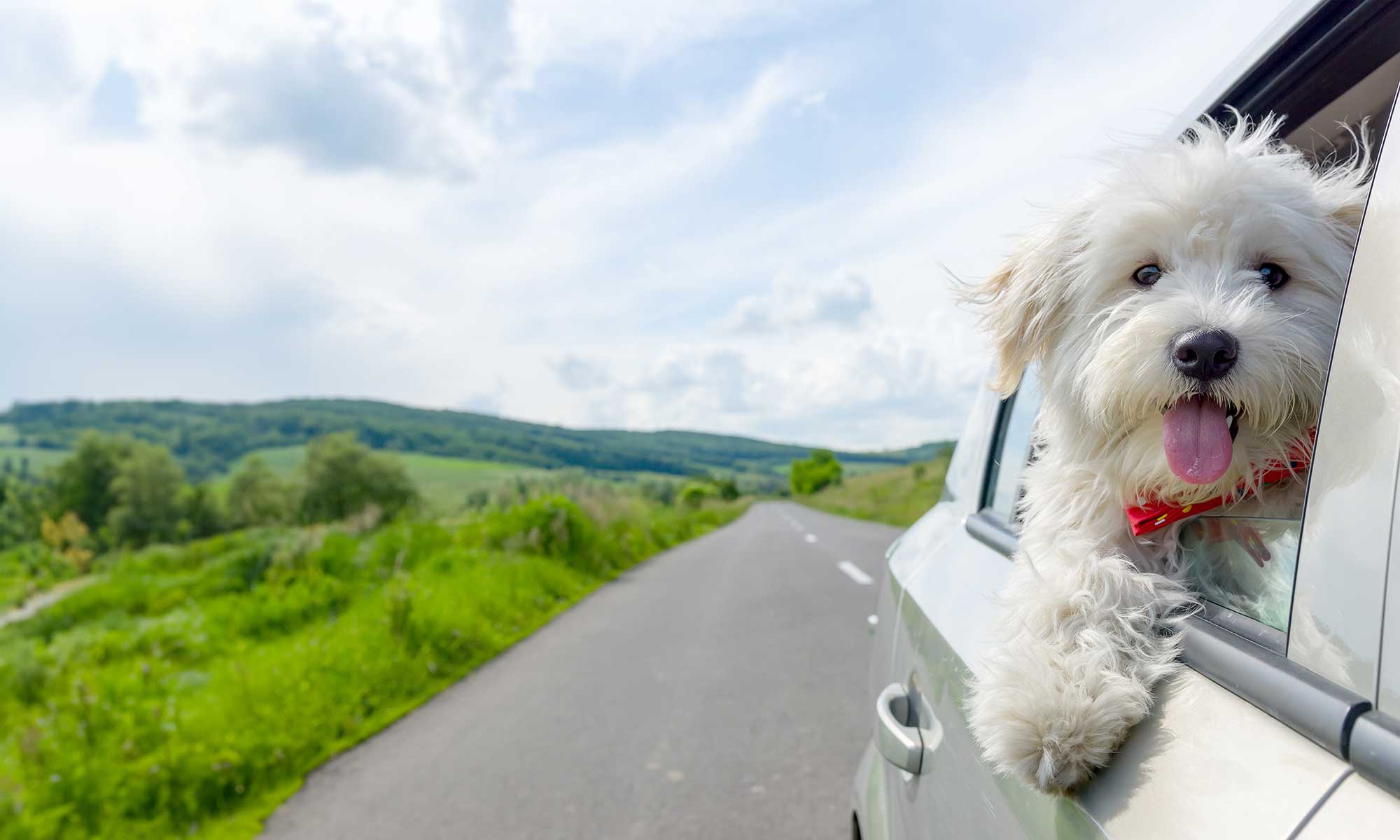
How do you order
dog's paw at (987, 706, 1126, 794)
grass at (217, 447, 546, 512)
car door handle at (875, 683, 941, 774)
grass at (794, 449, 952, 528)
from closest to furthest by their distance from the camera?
dog's paw at (987, 706, 1126, 794)
car door handle at (875, 683, 941, 774)
grass at (794, 449, 952, 528)
grass at (217, 447, 546, 512)

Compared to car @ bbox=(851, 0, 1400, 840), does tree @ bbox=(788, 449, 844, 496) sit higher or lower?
lower

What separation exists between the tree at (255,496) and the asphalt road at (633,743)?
65013 mm

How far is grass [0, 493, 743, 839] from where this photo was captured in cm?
522

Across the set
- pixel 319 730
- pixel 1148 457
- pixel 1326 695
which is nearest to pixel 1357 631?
pixel 1326 695

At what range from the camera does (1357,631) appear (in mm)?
879

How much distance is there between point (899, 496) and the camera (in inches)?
→ 1533

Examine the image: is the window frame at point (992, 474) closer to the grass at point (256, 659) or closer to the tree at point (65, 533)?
the grass at point (256, 659)

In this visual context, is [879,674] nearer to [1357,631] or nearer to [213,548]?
[1357,631]

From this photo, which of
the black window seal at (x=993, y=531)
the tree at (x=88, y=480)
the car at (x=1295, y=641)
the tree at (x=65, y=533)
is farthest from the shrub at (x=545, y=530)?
the tree at (x=88, y=480)

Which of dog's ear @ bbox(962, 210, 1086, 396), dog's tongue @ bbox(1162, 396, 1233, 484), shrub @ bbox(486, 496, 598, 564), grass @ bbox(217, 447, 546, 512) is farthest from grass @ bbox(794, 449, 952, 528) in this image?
grass @ bbox(217, 447, 546, 512)

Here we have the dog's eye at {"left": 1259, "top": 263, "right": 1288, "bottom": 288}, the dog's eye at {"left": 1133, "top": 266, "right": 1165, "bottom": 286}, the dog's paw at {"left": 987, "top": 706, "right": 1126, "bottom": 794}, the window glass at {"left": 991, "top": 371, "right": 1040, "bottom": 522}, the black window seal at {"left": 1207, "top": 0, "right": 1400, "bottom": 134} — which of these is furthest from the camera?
the window glass at {"left": 991, "top": 371, "right": 1040, "bottom": 522}

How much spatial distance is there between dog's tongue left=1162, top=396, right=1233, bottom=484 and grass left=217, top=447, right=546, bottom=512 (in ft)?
248

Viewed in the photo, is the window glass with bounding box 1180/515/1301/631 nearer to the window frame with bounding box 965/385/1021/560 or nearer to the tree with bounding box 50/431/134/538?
the window frame with bounding box 965/385/1021/560

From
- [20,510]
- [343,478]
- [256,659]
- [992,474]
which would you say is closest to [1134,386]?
[992,474]
